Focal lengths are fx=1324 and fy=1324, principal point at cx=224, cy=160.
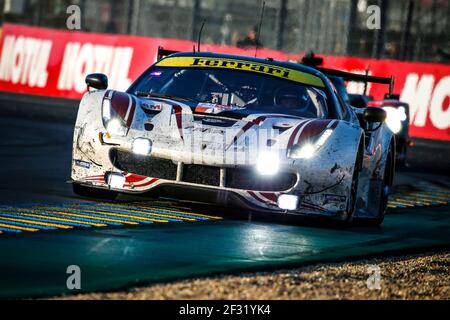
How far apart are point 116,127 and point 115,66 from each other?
16887 millimetres

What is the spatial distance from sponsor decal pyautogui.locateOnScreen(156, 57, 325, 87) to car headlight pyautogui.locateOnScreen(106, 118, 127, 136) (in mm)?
1427

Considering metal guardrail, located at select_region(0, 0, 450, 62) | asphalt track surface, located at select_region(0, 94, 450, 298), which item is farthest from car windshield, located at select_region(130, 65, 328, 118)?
metal guardrail, located at select_region(0, 0, 450, 62)

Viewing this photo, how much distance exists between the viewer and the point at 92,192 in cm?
1048

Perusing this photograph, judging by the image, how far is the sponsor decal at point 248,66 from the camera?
1114 centimetres

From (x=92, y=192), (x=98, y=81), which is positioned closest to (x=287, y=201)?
(x=92, y=192)

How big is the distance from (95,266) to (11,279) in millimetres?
673

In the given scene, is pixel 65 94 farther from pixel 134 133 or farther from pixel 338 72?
pixel 134 133

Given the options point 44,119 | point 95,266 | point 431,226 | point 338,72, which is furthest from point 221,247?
point 44,119

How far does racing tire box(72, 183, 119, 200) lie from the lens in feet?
34.3

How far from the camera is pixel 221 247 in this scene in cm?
866
